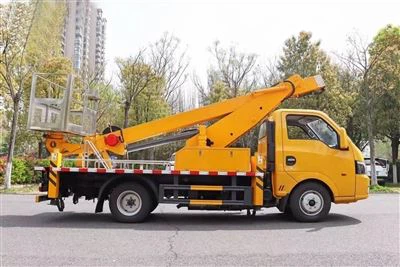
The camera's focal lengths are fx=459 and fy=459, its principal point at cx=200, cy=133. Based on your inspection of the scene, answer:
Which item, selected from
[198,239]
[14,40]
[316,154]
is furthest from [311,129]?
[14,40]

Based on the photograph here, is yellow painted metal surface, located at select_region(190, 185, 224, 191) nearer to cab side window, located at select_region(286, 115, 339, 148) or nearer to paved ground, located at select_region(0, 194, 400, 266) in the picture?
paved ground, located at select_region(0, 194, 400, 266)

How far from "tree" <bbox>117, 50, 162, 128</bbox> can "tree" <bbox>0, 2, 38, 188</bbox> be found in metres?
10.6

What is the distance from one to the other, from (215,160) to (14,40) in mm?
13735

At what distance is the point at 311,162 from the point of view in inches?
384

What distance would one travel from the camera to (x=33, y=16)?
2006 cm

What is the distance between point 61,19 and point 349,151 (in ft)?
59.1

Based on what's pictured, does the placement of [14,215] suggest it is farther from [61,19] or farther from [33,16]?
[61,19]

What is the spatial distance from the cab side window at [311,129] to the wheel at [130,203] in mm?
3397

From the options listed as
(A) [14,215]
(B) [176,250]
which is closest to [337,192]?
(B) [176,250]

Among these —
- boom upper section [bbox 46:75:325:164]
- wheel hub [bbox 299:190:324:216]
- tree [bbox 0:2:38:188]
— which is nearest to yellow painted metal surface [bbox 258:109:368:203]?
wheel hub [bbox 299:190:324:216]

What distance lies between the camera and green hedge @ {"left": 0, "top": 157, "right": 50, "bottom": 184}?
20.9m

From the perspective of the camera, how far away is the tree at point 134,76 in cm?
3053

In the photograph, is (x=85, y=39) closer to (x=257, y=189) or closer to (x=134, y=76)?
(x=134, y=76)

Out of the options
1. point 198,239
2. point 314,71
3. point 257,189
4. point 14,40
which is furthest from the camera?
point 314,71
